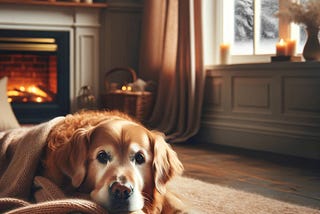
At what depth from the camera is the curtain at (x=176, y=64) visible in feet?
13.2

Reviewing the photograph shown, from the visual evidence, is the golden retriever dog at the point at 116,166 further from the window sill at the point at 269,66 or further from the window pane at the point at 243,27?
the window pane at the point at 243,27

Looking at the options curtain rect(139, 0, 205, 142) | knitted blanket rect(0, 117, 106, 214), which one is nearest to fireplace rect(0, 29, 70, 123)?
curtain rect(139, 0, 205, 142)

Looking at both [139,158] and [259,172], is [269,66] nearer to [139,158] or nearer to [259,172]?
[259,172]

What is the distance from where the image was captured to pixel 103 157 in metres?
1.26

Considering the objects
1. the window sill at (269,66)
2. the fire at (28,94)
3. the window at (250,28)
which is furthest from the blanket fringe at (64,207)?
the fire at (28,94)

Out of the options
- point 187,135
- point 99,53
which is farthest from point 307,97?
point 99,53

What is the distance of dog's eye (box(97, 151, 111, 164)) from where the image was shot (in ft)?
4.12

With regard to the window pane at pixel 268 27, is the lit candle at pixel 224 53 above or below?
below

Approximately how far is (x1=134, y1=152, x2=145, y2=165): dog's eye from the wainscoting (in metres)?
2.11

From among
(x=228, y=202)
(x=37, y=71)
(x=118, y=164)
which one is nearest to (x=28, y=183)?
(x=118, y=164)

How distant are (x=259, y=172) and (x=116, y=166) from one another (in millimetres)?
1650

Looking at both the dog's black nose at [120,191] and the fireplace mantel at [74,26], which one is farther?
the fireplace mantel at [74,26]

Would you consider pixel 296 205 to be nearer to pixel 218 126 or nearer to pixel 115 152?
pixel 115 152

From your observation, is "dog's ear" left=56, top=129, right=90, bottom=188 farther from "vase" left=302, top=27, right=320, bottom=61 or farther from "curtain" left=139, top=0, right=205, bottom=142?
"curtain" left=139, top=0, right=205, bottom=142
